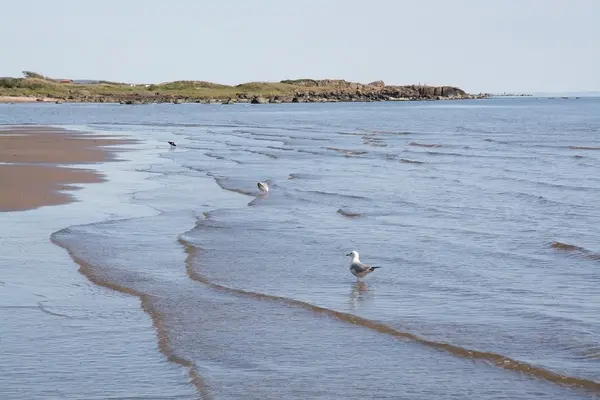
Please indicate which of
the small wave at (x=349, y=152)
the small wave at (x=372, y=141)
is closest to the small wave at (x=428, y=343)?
the small wave at (x=349, y=152)

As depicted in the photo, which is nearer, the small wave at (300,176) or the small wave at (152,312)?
the small wave at (152,312)

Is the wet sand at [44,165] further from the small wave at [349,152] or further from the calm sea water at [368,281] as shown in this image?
the small wave at [349,152]

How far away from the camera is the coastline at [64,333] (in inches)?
338

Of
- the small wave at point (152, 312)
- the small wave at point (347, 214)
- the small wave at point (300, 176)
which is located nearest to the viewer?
the small wave at point (152, 312)

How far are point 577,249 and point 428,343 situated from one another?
638 cm

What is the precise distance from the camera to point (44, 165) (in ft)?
102

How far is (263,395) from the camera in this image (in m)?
8.46

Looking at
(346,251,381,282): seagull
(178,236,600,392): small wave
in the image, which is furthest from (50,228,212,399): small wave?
(346,251,381,282): seagull

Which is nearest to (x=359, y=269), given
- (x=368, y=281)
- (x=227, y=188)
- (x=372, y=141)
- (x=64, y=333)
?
(x=368, y=281)

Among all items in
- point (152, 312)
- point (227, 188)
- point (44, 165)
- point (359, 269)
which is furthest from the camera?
point (44, 165)

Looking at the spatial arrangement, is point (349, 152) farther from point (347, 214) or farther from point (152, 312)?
point (152, 312)

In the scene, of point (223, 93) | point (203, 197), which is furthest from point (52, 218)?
point (223, 93)

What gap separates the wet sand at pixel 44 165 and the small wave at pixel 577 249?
10.8 meters

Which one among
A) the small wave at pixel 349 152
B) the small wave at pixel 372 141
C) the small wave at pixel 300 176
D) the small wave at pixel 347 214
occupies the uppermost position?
the small wave at pixel 347 214
